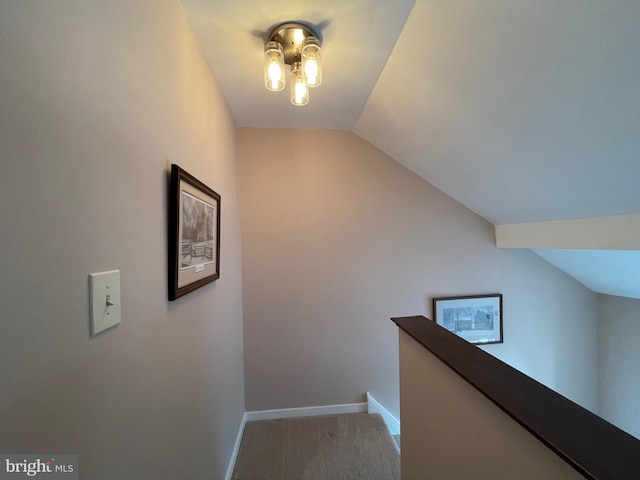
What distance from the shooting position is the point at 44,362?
45 centimetres

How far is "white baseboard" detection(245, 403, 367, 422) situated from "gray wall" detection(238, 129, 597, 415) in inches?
Answer: 1.9

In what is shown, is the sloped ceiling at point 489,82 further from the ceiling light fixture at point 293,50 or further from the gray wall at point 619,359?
the gray wall at point 619,359

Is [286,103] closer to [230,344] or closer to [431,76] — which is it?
[431,76]

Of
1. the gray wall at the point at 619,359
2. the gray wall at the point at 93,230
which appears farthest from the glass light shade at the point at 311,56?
the gray wall at the point at 619,359

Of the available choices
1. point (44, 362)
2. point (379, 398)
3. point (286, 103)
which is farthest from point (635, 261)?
point (44, 362)

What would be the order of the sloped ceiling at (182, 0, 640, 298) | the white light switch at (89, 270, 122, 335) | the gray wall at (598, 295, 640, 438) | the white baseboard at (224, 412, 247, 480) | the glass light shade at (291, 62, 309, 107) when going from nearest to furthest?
the white light switch at (89, 270, 122, 335), the sloped ceiling at (182, 0, 640, 298), the glass light shade at (291, 62, 309, 107), the white baseboard at (224, 412, 247, 480), the gray wall at (598, 295, 640, 438)

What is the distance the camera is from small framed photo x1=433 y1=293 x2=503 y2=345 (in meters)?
2.38

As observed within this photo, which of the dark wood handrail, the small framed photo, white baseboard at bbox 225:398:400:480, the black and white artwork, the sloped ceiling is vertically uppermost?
the sloped ceiling

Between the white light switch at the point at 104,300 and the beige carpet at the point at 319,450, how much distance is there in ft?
Result: 5.57

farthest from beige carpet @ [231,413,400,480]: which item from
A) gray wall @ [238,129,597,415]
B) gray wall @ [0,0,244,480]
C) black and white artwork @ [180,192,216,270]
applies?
black and white artwork @ [180,192,216,270]

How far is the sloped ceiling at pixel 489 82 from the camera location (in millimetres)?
908

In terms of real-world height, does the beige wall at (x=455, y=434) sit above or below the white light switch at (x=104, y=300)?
below

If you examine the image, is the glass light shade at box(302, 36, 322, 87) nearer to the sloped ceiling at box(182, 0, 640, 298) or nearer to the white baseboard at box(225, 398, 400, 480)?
the sloped ceiling at box(182, 0, 640, 298)

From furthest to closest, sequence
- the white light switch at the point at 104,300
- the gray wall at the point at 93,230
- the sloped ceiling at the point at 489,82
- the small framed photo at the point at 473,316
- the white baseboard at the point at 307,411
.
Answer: the small framed photo at the point at 473,316, the white baseboard at the point at 307,411, the sloped ceiling at the point at 489,82, the white light switch at the point at 104,300, the gray wall at the point at 93,230
